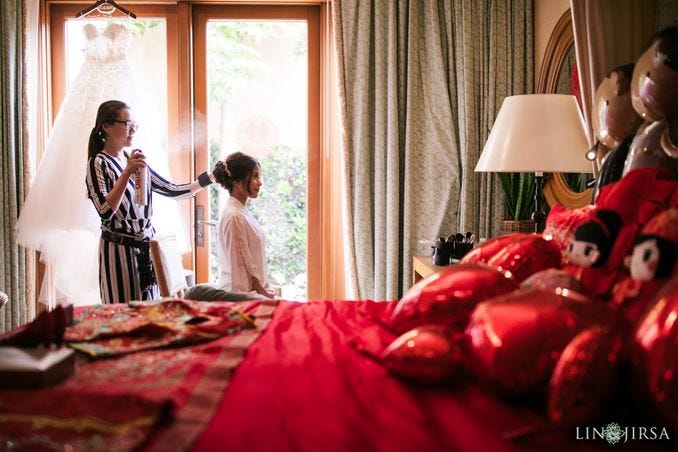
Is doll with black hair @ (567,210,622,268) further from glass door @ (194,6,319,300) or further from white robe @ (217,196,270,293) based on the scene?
glass door @ (194,6,319,300)

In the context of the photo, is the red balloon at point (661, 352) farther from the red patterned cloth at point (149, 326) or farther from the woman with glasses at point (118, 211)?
the woman with glasses at point (118, 211)

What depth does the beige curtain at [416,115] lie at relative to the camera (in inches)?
136

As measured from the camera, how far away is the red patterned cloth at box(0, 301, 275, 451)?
0.87 m

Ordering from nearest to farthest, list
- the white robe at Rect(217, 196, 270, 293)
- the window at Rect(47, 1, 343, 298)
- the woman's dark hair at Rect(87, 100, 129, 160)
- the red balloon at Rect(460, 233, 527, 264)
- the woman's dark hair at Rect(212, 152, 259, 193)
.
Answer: the red balloon at Rect(460, 233, 527, 264)
the white robe at Rect(217, 196, 270, 293)
the woman's dark hair at Rect(212, 152, 259, 193)
the woman's dark hair at Rect(87, 100, 129, 160)
the window at Rect(47, 1, 343, 298)

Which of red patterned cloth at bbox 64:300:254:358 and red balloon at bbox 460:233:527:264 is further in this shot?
red balloon at bbox 460:233:527:264

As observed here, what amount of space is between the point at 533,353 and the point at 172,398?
0.63 m

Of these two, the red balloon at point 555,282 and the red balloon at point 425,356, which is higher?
the red balloon at point 555,282

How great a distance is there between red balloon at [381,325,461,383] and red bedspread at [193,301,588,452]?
0.03 m

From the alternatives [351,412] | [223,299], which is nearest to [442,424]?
[351,412]

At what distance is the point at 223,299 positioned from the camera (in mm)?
2145

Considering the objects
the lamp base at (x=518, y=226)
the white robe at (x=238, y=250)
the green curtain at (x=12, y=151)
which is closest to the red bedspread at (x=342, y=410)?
the white robe at (x=238, y=250)

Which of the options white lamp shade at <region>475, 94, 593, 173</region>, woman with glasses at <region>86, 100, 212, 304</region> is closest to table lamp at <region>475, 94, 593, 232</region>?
white lamp shade at <region>475, 94, 593, 173</region>

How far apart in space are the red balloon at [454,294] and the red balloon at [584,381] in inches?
16.1

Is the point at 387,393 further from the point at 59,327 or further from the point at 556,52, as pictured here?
the point at 556,52
